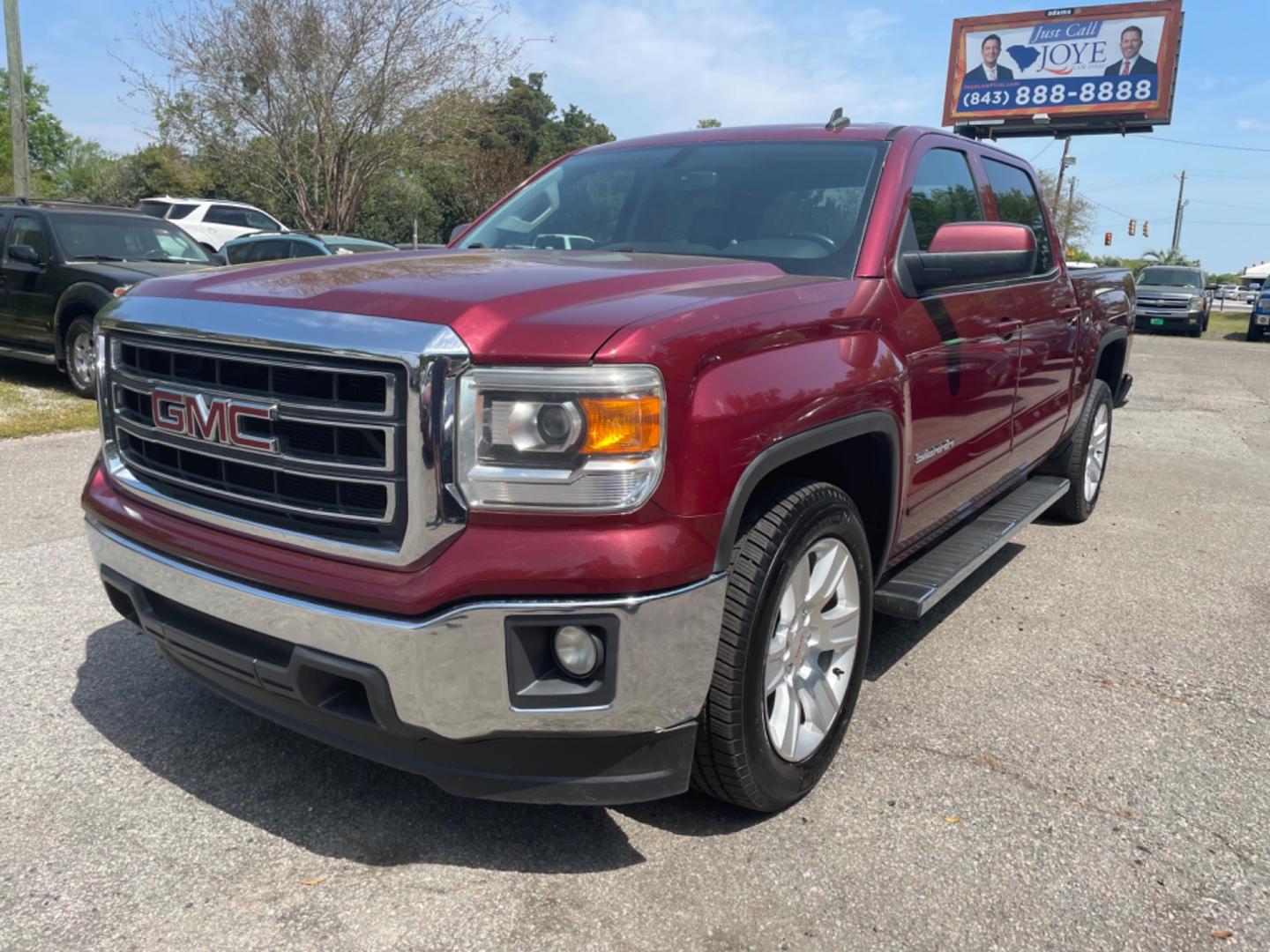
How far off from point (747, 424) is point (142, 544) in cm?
159

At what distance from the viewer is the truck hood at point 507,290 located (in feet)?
6.89

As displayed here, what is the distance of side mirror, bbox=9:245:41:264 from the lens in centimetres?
887

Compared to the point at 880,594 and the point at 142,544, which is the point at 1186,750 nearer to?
the point at 880,594

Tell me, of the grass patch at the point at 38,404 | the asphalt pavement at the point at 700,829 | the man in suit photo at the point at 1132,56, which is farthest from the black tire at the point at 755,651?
the man in suit photo at the point at 1132,56

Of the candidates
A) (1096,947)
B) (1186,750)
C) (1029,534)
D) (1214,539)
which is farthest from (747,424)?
(1214,539)

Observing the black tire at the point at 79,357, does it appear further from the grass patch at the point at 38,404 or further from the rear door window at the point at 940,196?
the rear door window at the point at 940,196

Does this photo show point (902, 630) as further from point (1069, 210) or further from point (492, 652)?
point (1069, 210)

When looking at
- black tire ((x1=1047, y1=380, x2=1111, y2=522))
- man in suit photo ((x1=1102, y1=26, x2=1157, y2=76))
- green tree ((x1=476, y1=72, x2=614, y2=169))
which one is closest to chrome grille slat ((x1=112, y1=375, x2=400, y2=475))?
black tire ((x1=1047, y1=380, x2=1111, y2=522))

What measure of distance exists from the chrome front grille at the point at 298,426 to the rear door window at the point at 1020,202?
3250 mm

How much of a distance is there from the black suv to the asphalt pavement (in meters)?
5.41

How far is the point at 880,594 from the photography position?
317 cm

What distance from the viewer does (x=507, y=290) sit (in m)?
2.33

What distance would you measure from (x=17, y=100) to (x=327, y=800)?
1759 cm

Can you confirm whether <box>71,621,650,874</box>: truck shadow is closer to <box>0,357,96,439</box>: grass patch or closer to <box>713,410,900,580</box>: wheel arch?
<box>713,410,900,580</box>: wheel arch
